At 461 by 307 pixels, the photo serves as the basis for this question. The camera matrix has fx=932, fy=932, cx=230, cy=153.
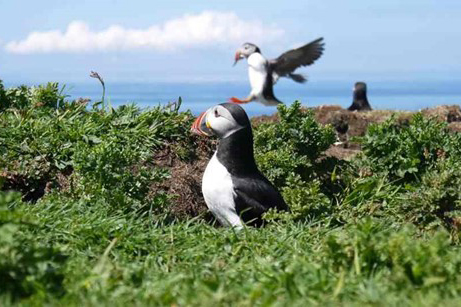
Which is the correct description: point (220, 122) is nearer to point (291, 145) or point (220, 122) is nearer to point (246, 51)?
point (291, 145)

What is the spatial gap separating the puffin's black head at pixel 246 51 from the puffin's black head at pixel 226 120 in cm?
1408

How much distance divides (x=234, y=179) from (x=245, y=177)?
0.10 meters

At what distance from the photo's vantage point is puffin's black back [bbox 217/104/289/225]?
6.47 meters

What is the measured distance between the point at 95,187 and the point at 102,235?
1129 millimetres

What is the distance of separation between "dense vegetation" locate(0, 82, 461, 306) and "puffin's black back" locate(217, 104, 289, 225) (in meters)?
0.16

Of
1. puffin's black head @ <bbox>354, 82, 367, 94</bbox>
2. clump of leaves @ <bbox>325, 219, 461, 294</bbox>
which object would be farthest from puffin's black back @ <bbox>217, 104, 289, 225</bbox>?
puffin's black head @ <bbox>354, 82, 367, 94</bbox>

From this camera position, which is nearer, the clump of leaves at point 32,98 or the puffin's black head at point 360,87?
the clump of leaves at point 32,98

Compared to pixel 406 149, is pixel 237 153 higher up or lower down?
higher up

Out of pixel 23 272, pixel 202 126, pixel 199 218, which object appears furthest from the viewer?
pixel 199 218

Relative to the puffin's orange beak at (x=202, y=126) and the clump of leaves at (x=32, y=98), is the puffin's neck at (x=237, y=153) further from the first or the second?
the clump of leaves at (x=32, y=98)

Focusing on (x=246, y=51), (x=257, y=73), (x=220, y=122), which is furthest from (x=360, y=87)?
(x=220, y=122)

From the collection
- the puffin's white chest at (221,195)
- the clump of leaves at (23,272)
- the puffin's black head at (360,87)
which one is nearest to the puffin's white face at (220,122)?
the puffin's white chest at (221,195)

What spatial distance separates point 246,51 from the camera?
68.8ft

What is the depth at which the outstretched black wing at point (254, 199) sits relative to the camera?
6461mm
